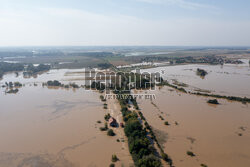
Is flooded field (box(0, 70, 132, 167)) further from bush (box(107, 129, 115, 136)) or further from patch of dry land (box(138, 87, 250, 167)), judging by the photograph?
patch of dry land (box(138, 87, 250, 167))

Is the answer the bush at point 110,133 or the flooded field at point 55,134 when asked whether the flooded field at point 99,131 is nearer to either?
the flooded field at point 55,134

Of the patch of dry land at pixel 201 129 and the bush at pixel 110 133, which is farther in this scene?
the bush at pixel 110 133

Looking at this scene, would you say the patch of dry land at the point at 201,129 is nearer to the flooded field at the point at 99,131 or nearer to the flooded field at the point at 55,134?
the flooded field at the point at 99,131

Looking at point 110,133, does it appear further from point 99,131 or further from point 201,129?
point 201,129

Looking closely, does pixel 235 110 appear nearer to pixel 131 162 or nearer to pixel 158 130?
pixel 158 130

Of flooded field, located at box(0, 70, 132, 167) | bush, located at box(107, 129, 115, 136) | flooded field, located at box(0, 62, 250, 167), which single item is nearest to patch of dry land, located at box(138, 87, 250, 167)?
flooded field, located at box(0, 62, 250, 167)

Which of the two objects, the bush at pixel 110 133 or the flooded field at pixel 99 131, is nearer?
the flooded field at pixel 99 131

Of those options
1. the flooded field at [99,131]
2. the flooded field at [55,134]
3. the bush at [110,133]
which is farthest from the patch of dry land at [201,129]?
the flooded field at [55,134]
